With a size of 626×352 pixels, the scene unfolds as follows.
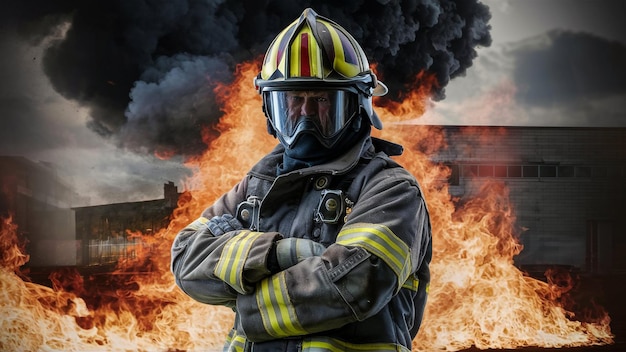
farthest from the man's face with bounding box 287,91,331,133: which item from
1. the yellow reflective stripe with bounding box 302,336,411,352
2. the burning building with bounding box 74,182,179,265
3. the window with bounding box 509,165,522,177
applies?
the window with bounding box 509,165,522,177

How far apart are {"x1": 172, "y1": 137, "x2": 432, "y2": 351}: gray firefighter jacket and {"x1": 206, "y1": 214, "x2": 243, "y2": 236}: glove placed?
0.04 meters

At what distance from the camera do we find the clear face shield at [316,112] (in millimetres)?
3318

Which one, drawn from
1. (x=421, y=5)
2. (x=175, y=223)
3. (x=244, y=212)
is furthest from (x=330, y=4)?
(x=244, y=212)

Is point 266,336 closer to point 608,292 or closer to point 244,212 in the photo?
point 244,212

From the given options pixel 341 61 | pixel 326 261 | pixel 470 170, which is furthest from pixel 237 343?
pixel 470 170

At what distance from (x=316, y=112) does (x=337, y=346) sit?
1.08 m

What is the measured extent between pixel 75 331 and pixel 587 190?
8.12 meters

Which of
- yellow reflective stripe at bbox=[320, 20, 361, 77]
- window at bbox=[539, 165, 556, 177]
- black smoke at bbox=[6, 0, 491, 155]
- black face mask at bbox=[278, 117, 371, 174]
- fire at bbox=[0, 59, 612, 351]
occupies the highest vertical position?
black smoke at bbox=[6, 0, 491, 155]

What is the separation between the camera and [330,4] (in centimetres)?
1184

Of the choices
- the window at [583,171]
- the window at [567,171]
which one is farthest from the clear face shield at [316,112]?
the window at [583,171]

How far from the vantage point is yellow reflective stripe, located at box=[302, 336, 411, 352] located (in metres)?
2.93

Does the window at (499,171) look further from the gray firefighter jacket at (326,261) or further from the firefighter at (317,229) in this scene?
the gray firefighter jacket at (326,261)

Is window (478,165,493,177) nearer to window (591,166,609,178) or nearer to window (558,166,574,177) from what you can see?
window (558,166,574,177)

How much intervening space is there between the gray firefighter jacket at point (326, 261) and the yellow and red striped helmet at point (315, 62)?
33 cm
